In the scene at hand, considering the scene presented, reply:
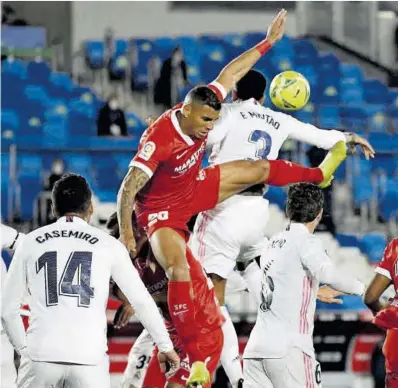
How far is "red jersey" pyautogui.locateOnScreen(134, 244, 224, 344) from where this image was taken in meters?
6.26

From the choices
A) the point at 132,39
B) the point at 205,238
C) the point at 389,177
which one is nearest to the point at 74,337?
Answer: the point at 205,238

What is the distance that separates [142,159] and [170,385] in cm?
137

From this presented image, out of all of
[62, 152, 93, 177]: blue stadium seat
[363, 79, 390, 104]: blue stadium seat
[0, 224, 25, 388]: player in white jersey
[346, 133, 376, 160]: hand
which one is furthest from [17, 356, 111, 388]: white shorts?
[363, 79, 390, 104]: blue stadium seat

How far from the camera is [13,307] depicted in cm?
527

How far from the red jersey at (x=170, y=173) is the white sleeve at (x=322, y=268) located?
85 centimetres

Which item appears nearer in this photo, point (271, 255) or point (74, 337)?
point (74, 337)

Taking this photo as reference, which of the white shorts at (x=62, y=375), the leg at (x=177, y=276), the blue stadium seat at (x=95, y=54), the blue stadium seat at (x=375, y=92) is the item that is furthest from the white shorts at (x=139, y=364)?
the blue stadium seat at (x=375, y=92)

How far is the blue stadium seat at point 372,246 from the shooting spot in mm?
11828

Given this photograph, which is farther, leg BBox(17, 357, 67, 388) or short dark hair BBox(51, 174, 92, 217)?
short dark hair BBox(51, 174, 92, 217)

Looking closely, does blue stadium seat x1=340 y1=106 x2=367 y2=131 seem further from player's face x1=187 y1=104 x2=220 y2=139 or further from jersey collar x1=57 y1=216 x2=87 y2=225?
jersey collar x1=57 y1=216 x2=87 y2=225

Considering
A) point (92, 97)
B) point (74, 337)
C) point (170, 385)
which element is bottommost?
point (170, 385)

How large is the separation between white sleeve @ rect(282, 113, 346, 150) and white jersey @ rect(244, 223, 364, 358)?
1152 mm

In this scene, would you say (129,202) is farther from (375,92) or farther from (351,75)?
(351,75)

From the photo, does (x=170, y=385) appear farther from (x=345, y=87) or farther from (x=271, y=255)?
(x=345, y=87)
